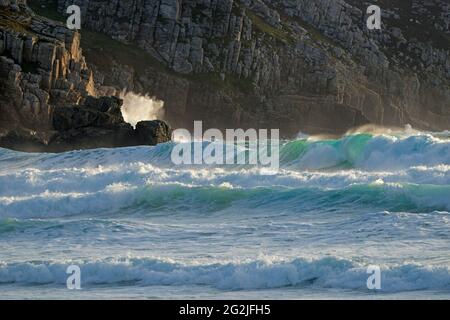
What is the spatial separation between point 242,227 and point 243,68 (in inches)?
3617

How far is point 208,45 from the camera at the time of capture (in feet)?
391

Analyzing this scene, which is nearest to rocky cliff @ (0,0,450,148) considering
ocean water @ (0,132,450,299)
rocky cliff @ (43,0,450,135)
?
rocky cliff @ (43,0,450,135)

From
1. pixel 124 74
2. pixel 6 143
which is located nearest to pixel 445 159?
pixel 6 143

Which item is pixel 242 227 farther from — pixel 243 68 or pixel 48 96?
pixel 243 68

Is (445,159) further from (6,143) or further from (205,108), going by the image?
(205,108)

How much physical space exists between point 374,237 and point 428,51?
150 m

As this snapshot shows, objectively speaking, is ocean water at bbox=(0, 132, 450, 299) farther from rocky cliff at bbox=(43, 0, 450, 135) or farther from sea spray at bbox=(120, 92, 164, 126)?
rocky cliff at bbox=(43, 0, 450, 135)

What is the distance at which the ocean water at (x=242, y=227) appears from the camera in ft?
72.8

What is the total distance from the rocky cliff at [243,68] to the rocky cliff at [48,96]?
19.0 m

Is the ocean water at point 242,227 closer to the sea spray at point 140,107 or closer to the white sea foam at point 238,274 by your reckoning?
the white sea foam at point 238,274

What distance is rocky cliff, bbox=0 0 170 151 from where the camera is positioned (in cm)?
7331

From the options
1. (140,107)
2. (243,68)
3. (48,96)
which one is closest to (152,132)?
(48,96)

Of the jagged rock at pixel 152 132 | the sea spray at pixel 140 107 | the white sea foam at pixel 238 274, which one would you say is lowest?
the white sea foam at pixel 238 274

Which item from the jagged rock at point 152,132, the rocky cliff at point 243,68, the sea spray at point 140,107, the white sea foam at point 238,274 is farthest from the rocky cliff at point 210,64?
the white sea foam at point 238,274
